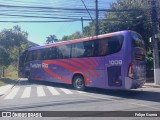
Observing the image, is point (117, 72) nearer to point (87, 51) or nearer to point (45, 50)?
point (87, 51)

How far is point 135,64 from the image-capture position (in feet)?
45.2


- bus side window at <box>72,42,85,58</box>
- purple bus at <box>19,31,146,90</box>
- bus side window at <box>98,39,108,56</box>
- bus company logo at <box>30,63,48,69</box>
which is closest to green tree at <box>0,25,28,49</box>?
bus company logo at <box>30,63,48,69</box>

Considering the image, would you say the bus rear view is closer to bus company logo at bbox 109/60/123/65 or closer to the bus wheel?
bus company logo at bbox 109/60/123/65

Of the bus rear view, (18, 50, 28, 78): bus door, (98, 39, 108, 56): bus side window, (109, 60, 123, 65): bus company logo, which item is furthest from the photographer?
(18, 50, 28, 78): bus door

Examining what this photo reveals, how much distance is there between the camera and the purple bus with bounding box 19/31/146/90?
1350 centimetres

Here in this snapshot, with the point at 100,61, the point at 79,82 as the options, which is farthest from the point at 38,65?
the point at 100,61

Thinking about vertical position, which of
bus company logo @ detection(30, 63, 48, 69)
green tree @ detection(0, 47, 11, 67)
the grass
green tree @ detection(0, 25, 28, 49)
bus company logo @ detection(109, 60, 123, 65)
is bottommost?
the grass

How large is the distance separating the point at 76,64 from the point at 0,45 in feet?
49.6

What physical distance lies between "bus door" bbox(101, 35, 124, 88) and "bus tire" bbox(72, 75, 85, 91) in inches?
92.2

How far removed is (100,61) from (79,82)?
2419 millimetres

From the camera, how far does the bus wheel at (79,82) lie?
16.3 meters

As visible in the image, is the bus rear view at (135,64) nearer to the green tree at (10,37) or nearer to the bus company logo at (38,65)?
the bus company logo at (38,65)

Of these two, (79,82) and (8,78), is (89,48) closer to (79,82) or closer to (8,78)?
(79,82)

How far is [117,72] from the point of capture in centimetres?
1379
